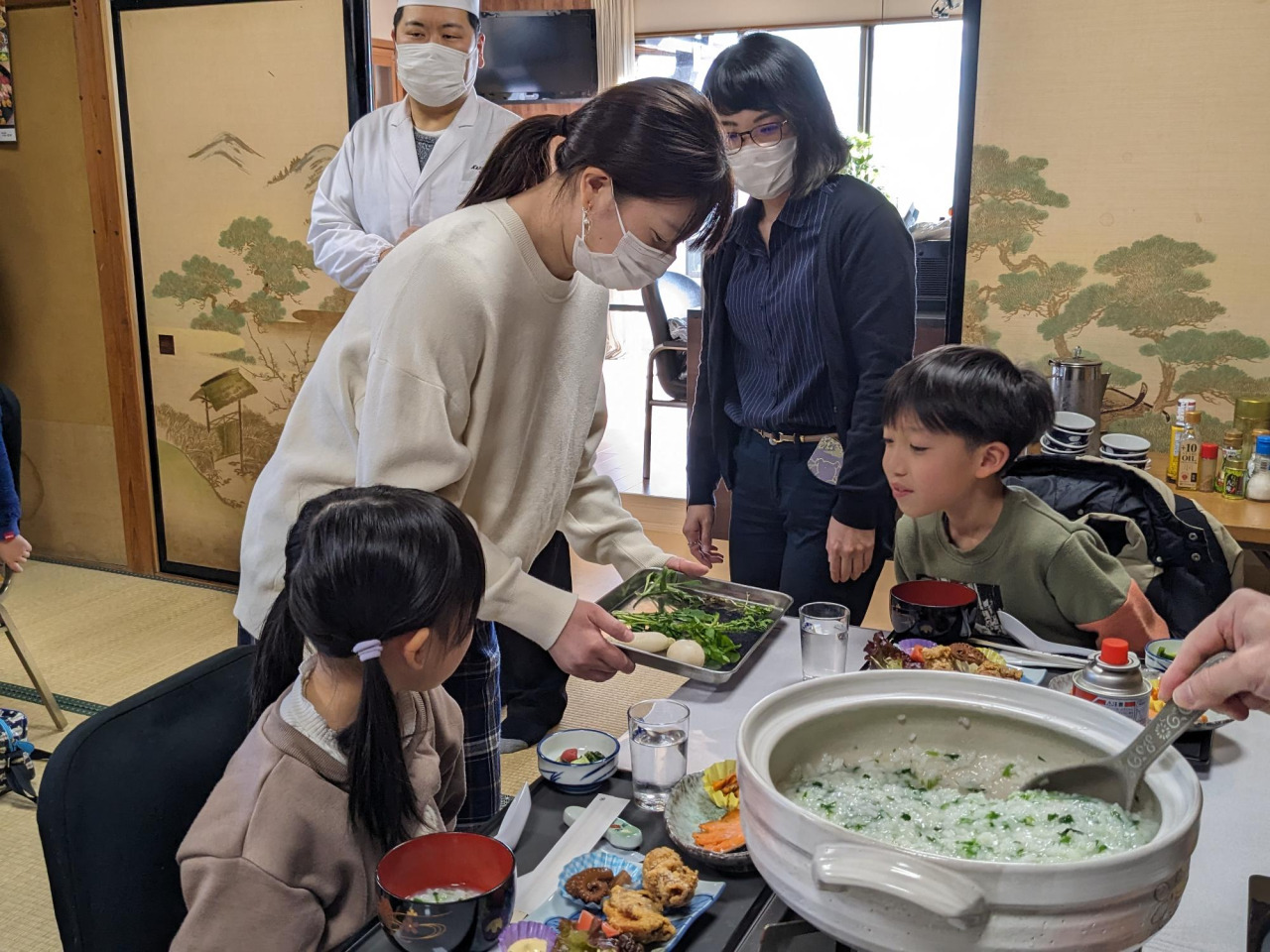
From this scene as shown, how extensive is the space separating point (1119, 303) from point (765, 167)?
1.22 metres

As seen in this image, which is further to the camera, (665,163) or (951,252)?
(951,252)

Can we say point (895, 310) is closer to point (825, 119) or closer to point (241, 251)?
point (825, 119)

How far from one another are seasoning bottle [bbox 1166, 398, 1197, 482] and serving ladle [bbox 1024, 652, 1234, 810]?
6.70 feet

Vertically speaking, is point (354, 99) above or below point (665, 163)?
above

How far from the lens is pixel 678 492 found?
4.80 m

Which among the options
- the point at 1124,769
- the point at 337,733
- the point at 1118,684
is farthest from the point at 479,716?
the point at 1124,769

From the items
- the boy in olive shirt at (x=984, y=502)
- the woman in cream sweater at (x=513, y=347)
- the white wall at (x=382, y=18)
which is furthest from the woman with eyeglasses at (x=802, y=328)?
the white wall at (x=382, y=18)

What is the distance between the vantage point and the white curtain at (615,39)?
709 centimetres

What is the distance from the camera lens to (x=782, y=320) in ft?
6.49

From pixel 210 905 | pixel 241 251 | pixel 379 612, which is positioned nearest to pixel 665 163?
pixel 379 612

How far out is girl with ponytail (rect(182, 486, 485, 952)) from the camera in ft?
3.08

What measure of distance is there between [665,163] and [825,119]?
0.77 metres

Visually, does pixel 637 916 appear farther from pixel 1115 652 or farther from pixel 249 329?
pixel 249 329

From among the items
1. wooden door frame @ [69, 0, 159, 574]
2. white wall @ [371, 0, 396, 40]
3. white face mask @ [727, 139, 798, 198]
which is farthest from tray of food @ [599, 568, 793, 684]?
white wall @ [371, 0, 396, 40]
